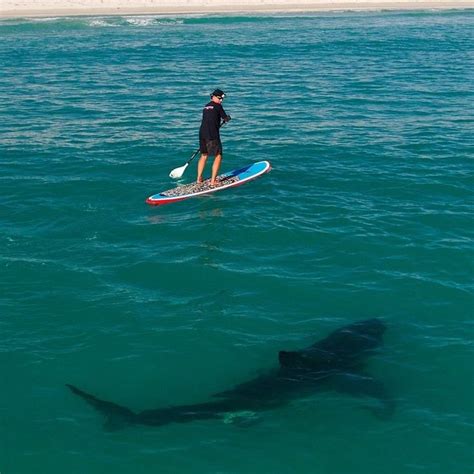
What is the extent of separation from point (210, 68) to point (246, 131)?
1659cm

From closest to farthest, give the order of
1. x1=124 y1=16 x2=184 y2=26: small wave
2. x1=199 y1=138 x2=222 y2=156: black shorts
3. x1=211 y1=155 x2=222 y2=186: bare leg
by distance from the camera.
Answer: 1. x1=199 y1=138 x2=222 y2=156: black shorts
2. x1=211 y1=155 x2=222 y2=186: bare leg
3. x1=124 y1=16 x2=184 y2=26: small wave

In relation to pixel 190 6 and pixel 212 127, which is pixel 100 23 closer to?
pixel 190 6

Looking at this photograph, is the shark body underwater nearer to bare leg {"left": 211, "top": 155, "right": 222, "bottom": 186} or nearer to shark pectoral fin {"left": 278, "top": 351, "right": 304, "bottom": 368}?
shark pectoral fin {"left": 278, "top": 351, "right": 304, "bottom": 368}

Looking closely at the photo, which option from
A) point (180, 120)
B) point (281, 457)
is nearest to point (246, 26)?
point (180, 120)

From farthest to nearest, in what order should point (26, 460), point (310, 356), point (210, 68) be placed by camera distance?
point (210, 68)
point (310, 356)
point (26, 460)

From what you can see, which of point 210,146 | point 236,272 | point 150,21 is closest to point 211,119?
point 210,146

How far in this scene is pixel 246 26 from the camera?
233 feet

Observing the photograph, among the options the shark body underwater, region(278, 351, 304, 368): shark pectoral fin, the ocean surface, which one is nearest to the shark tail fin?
the shark body underwater

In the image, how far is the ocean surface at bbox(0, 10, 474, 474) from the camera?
1212 centimetres

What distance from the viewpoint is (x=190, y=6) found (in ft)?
293

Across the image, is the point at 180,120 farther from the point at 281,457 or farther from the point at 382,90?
the point at 281,457

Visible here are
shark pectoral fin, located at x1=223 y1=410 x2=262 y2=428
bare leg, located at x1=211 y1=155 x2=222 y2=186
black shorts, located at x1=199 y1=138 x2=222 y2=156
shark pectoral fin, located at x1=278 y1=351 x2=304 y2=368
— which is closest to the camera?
shark pectoral fin, located at x1=223 y1=410 x2=262 y2=428

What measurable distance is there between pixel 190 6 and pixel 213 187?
236 ft

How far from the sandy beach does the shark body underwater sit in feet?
249
